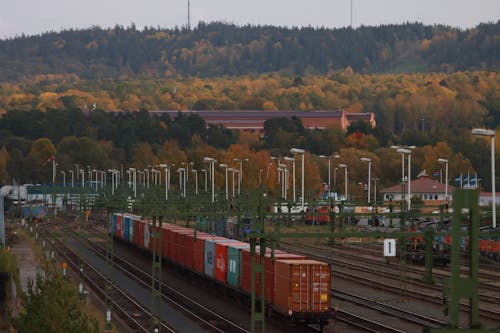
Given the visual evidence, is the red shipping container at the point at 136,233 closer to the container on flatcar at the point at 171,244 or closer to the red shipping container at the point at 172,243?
the container on flatcar at the point at 171,244

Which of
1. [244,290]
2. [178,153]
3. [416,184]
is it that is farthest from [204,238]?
[178,153]

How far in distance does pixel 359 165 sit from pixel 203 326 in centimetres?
12298

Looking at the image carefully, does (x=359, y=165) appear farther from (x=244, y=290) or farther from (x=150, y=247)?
(x=244, y=290)

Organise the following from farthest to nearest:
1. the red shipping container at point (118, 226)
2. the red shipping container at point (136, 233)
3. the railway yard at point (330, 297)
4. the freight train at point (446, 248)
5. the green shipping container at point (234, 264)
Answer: the red shipping container at point (118, 226), the red shipping container at point (136, 233), the freight train at point (446, 248), the green shipping container at point (234, 264), the railway yard at point (330, 297)

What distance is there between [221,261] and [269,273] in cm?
1078

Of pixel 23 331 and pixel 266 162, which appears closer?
pixel 23 331

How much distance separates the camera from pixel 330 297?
47125 mm

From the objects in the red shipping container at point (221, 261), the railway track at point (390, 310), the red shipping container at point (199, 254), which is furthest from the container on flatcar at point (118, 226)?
the red shipping container at point (221, 261)

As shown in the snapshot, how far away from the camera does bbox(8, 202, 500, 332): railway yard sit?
49812 mm

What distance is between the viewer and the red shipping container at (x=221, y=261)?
188ft

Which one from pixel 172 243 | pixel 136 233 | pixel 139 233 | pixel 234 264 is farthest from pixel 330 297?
pixel 136 233

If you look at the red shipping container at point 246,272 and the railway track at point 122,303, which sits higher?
the red shipping container at point 246,272

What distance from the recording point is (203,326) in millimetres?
51469

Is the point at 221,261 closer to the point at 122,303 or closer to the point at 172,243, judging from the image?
the point at 122,303
